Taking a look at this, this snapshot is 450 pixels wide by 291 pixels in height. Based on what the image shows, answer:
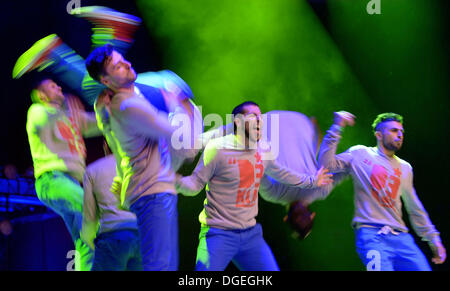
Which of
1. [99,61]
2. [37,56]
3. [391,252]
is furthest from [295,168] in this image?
[37,56]

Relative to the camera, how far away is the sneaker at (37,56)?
4617mm

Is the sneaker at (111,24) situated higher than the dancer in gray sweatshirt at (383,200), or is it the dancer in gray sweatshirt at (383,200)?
the sneaker at (111,24)

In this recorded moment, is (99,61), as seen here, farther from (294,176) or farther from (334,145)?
(334,145)

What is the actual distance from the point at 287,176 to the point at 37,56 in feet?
8.07

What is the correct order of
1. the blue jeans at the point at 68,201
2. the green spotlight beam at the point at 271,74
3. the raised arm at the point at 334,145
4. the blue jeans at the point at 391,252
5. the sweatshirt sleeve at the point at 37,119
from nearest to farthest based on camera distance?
the blue jeans at the point at 391,252
the blue jeans at the point at 68,201
the raised arm at the point at 334,145
the sweatshirt sleeve at the point at 37,119
the green spotlight beam at the point at 271,74

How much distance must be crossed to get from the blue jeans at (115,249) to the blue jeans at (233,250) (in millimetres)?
529

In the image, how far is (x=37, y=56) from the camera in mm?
4703

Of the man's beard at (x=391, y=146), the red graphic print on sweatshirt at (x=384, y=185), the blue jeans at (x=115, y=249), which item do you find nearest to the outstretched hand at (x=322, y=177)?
the red graphic print on sweatshirt at (x=384, y=185)

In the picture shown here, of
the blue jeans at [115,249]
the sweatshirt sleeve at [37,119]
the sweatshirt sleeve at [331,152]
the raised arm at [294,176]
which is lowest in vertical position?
the blue jeans at [115,249]

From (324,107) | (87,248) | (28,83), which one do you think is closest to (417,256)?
(324,107)

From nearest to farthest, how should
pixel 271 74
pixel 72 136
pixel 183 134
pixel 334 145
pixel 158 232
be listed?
pixel 158 232
pixel 183 134
pixel 334 145
pixel 72 136
pixel 271 74

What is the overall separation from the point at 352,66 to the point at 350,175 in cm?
131

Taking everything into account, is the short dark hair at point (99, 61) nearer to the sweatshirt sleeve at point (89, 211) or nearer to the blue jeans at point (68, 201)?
the sweatshirt sleeve at point (89, 211)
